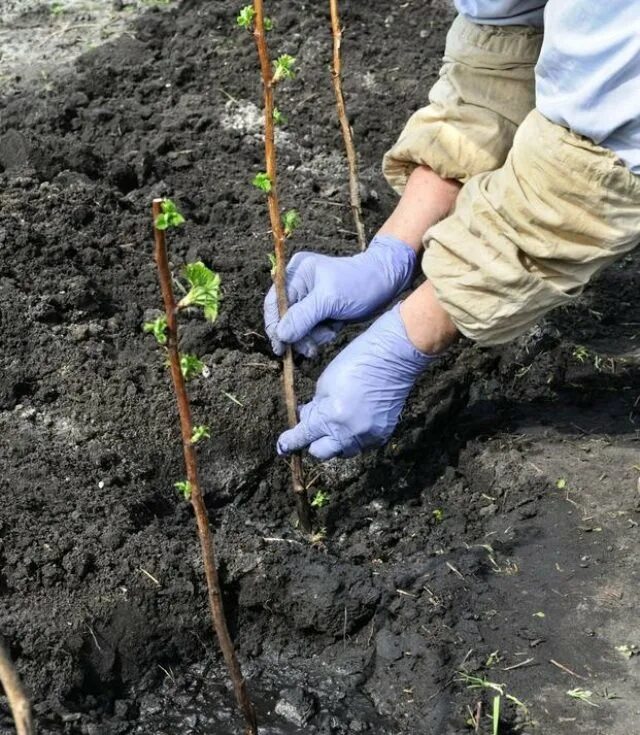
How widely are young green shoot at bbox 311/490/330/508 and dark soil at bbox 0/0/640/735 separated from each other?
0.05 metres

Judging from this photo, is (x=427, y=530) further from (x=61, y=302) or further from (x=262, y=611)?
(x=61, y=302)

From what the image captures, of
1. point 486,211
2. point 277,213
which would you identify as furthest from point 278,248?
point 486,211

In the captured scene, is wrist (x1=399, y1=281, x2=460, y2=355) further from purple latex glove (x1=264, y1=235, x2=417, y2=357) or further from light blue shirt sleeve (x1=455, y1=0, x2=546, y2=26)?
light blue shirt sleeve (x1=455, y1=0, x2=546, y2=26)

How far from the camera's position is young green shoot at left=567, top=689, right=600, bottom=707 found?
8.12 ft

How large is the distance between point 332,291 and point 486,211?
546 millimetres

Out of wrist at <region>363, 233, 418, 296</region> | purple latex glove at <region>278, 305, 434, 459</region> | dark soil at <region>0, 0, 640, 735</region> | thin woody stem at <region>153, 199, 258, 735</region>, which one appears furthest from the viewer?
wrist at <region>363, 233, 418, 296</region>

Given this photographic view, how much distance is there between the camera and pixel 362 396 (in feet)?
9.93

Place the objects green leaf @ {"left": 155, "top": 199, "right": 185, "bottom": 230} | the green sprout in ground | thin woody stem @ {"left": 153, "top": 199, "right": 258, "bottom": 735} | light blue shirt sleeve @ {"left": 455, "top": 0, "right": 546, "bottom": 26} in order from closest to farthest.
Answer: green leaf @ {"left": 155, "top": 199, "right": 185, "bottom": 230} < thin woody stem @ {"left": 153, "top": 199, "right": 258, "bottom": 735} < the green sprout in ground < light blue shirt sleeve @ {"left": 455, "top": 0, "right": 546, "bottom": 26}

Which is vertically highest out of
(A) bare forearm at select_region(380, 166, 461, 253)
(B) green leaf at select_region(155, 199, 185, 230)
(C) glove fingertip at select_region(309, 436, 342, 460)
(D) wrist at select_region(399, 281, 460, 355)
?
(B) green leaf at select_region(155, 199, 185, 230)

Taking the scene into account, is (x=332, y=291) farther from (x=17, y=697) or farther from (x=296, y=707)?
(x=17, y=697)

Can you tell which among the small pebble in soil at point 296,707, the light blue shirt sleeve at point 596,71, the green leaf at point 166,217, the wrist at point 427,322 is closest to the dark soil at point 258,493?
the small pebble in soil at point 296,707

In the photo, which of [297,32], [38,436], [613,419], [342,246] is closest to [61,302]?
[38,436]

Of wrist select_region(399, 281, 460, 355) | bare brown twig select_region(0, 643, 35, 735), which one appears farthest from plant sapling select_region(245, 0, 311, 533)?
bare brown twig select_region(0, 643, 35, 735)

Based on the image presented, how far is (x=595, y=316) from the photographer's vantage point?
4.01 meters
